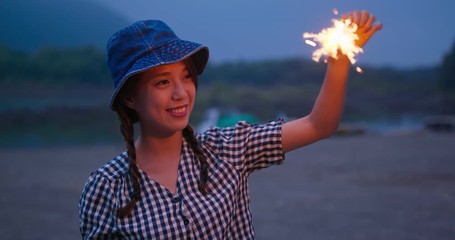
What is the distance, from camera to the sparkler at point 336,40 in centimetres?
190

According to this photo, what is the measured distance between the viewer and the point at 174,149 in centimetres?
208

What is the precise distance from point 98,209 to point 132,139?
0.87 ft

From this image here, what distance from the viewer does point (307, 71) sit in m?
58.2

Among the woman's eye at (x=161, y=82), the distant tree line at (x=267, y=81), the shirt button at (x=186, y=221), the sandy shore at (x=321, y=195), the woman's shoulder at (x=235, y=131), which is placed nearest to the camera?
the shirt button at (x=186, y=221)

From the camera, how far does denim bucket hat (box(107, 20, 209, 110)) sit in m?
1.92

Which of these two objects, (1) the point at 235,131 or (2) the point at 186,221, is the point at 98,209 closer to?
(2) the point at 186,221

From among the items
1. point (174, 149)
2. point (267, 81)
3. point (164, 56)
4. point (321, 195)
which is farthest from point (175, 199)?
point (267, 81)

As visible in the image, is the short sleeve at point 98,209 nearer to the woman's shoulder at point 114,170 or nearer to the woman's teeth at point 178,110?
the woman's shoulder at point 114,170

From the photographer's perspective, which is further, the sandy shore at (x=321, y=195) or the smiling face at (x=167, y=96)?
the sandy shore at (x=321, y=195)

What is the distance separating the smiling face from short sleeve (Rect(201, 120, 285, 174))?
0.17 metres

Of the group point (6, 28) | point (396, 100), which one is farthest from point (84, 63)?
point (396, 100)

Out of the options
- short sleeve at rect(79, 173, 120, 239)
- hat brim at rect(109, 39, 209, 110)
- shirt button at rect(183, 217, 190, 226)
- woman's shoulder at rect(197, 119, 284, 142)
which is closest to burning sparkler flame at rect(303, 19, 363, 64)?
woman's shoulder at rect(197, 119, 284, 142)

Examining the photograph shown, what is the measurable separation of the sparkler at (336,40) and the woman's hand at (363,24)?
0.05 ft

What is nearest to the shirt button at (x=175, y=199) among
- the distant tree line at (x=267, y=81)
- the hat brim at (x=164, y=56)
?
the hat brim at (x=164, y=56)
